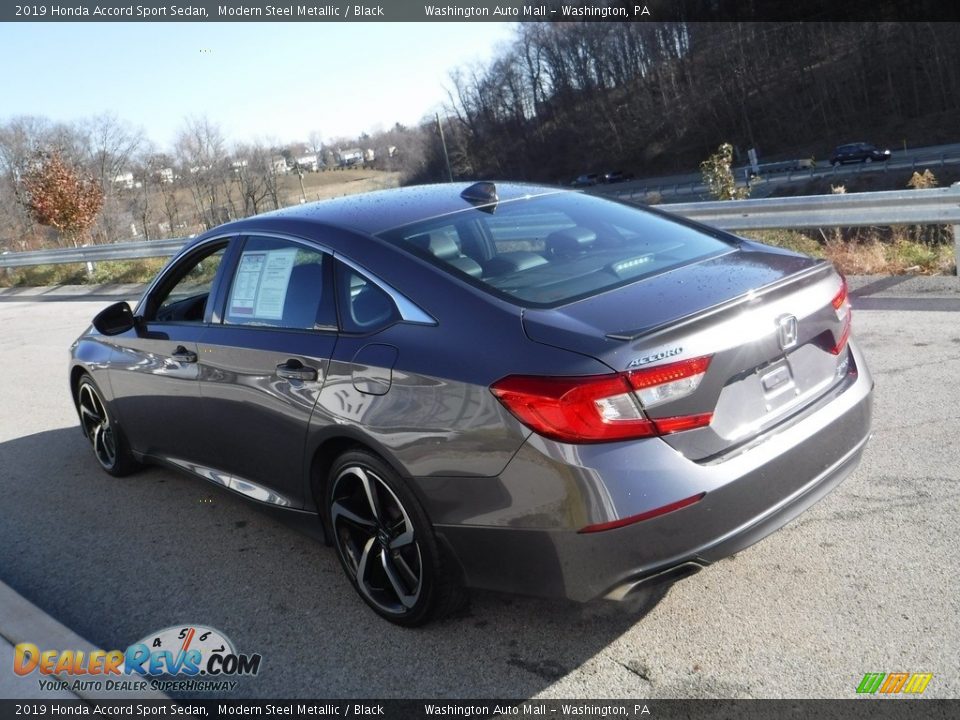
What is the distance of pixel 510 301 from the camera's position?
10.2ft

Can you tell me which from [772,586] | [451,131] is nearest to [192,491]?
[772,586]

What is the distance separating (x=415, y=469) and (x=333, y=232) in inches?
45.8

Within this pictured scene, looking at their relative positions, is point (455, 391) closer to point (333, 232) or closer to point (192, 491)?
point (333, 232)

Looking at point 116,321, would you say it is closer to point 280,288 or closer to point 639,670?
point 280,288

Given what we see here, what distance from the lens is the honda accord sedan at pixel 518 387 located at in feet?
9.05

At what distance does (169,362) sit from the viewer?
462 cm

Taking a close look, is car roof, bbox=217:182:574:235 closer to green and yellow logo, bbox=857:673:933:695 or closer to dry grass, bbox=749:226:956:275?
green and yellow logo, bbox=857:673:933:695

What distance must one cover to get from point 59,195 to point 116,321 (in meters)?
23.5

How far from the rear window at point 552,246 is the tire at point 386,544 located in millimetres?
818

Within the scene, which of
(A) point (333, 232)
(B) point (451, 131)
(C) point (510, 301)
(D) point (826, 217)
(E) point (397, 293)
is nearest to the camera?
(C) point (510, 301)

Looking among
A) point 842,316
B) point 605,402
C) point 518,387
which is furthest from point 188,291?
point 842,316

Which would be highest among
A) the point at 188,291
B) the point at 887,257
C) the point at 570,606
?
the point at 188,291

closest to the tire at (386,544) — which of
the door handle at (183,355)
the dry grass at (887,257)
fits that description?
the door handle at (183,355)

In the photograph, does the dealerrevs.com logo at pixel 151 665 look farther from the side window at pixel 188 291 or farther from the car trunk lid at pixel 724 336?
the car trunk lid at pixel 724 336
